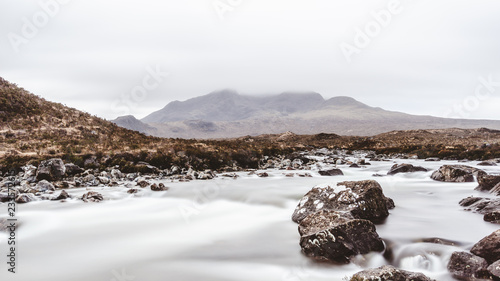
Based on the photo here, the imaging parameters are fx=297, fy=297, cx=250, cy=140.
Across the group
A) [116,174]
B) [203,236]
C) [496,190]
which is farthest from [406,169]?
[116,174]

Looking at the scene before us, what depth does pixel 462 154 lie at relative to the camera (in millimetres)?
33094

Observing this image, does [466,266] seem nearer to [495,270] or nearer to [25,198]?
[495,270]

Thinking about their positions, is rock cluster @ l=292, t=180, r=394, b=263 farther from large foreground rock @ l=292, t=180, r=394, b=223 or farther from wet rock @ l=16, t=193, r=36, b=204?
wet rock @ l=16, t=193, r=36, b=204

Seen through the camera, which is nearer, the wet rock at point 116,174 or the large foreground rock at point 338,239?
the large foreground rock at point 338,239

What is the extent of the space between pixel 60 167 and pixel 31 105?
2290 cm

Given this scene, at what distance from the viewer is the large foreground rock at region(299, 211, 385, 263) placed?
7.29 metres

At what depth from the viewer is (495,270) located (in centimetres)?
584

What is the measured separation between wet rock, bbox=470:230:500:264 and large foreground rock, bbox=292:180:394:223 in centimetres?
326

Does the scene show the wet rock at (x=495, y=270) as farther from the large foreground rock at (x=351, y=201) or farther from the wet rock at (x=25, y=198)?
the wet rock at (x=25, y=198)

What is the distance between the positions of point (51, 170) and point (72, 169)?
1411 millimetres

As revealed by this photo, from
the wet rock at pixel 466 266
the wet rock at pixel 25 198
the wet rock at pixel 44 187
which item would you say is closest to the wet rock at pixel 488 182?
the wet rock at pixel 466 266

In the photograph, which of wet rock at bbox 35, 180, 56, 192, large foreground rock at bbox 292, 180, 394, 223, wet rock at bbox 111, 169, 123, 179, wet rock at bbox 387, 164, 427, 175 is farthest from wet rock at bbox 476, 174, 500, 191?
wet rock at bbox 35, 180, 56, 192

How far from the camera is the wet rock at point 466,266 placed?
244 inches

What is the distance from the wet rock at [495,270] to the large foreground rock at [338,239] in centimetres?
241
